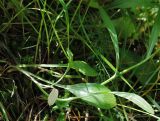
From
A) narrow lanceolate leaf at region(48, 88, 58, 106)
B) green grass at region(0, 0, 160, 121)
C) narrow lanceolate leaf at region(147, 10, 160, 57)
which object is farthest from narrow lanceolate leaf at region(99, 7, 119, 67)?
narrow lanceolate leaf at region(48, 88, 58, 106)

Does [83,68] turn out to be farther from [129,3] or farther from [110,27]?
[129,3]

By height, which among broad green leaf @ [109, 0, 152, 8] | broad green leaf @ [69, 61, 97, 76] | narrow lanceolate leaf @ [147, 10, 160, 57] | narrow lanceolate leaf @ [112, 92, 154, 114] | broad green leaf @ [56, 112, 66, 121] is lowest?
broad green leaf @ [56, 112, 66, 121]

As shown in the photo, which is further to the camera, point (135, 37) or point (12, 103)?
point (135, 37)

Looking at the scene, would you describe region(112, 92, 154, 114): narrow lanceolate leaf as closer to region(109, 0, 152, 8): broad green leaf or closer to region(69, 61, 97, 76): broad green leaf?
region(69, 61, 97, 76): broad green leaf

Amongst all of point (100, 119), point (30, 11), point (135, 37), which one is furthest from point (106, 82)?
point (30, 11)

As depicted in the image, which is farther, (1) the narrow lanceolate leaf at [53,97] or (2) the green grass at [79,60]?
(2) the green grass at [79,60]

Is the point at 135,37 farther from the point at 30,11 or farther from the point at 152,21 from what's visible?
the point at 30,11

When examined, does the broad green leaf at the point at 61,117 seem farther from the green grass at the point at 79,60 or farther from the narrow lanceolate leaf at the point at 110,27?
the narrow lanceolate leaf at the point at 110,27

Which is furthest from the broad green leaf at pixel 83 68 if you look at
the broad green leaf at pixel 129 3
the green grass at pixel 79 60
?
the broad green leaf at pixel 129 3
